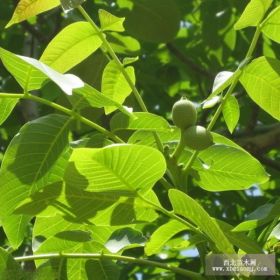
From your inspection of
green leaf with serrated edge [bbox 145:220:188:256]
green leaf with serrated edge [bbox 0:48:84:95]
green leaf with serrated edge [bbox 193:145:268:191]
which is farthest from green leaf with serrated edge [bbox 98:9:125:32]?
green leaf with serrated edge [bbox 145:220:188:256]

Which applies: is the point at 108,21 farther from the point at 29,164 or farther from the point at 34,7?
the point at 29,164

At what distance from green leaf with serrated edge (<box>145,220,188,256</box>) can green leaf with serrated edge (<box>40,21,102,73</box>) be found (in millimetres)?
358

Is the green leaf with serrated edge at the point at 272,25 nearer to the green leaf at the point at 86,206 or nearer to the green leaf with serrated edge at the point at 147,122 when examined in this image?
the green leaf with serrated edge at the point at 147,122

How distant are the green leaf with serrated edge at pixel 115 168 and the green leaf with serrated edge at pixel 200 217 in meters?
0.05

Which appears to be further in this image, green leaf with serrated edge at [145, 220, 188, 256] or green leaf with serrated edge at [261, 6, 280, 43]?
green leaf with serrated edge at [261, 6, 280, 43]

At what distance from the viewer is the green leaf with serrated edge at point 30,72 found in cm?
96

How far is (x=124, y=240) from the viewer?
1198 mm

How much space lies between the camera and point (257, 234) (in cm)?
132

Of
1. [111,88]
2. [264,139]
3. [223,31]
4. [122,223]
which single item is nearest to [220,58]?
[223,31]

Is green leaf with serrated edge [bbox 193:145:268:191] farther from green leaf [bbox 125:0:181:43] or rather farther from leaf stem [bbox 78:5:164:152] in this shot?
green leaf [bbox 125:0:181:43]

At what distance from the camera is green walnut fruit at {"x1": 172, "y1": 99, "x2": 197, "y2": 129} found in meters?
1.15

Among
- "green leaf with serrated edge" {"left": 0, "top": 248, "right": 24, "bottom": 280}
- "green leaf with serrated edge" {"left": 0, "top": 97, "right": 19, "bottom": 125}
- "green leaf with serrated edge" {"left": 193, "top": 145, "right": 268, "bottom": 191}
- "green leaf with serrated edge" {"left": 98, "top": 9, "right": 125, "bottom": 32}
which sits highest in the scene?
"green leaf with serrated edge" {"left": 98, "top": 9, "right": 125, "bottom": 32}

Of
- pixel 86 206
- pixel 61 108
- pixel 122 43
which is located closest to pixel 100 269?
pixel 86 206

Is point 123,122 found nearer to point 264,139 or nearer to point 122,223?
point 122,223
